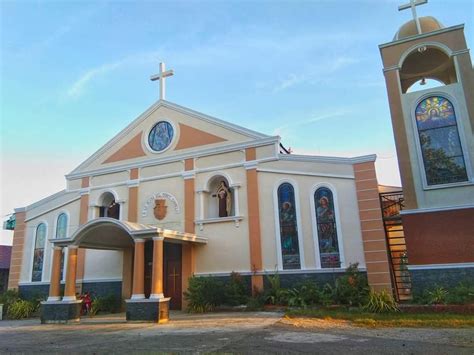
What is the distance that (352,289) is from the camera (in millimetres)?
13133

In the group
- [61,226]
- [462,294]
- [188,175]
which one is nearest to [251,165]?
[188,175]

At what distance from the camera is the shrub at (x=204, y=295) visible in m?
14.6

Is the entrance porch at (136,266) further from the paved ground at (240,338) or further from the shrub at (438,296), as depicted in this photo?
the shrub at (438,296)

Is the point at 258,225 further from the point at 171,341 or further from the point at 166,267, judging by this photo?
the point at 171,341

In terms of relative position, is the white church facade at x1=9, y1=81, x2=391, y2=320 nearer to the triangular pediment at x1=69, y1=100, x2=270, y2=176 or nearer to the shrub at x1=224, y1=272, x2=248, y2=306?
the triangular pediment at x1=69, y1=100, x2=270, y2=176

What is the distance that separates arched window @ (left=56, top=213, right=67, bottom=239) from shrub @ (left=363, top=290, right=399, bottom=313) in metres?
14.0

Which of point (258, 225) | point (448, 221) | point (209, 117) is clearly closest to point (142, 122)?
point (209, 117)

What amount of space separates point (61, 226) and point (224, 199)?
8428 millimetres

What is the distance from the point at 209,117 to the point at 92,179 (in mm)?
6691

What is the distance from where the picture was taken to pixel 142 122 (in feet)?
62.6

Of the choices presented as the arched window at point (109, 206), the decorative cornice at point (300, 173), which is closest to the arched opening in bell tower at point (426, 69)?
the decorative cornice at point (300, 173)

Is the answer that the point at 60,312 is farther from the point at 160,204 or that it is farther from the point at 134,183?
the point at 134,183

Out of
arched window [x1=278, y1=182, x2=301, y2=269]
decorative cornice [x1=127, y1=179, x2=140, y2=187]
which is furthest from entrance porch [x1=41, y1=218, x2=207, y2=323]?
arched window [x1=278, y1=182, x2=301, y2=269]

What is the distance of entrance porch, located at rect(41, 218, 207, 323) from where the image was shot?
13.2m
